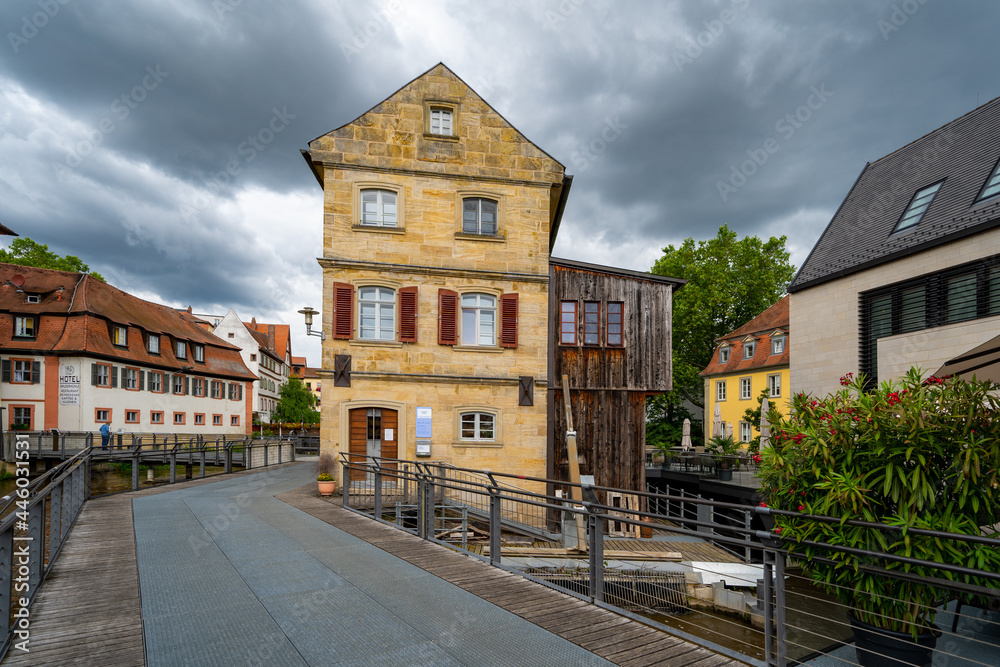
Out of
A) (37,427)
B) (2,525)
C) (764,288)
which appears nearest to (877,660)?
(2,525)

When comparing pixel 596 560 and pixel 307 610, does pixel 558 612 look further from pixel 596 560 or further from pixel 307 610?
pixel 307 610

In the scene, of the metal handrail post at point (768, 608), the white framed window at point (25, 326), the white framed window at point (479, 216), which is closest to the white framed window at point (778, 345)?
the white framed window at point (479, 216)

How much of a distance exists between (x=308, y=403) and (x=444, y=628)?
5579cm

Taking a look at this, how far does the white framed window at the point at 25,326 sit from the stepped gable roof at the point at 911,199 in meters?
34.4

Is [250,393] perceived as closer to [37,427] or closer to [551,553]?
[37,427]

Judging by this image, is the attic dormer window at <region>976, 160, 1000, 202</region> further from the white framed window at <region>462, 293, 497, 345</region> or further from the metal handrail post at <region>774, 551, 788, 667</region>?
the metal handrail post at <region>774, 551, 788, 667</region>

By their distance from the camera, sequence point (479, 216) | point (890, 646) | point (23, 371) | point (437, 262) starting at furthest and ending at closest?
point (23, 371) < point (479, 216) < point (437, 262) < point (890, 646)

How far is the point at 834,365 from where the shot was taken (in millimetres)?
15547

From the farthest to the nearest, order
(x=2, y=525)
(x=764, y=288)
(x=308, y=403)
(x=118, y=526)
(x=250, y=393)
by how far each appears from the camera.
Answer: (x=308, y=403), (x=250, y=393), (x=764, y=288), (x=118, y=526), (x=2, y=525)

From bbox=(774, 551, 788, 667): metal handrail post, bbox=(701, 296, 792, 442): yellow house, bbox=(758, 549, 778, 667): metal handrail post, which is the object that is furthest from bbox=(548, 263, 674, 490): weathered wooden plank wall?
bbox=(701, 296, 792, 442): yellow house

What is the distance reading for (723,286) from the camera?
124 ft

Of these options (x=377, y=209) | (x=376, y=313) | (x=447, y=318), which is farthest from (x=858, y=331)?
(x=377, y=209)

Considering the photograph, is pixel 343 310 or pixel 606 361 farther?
pixel 606 361

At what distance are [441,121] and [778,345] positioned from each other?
2251 cm
